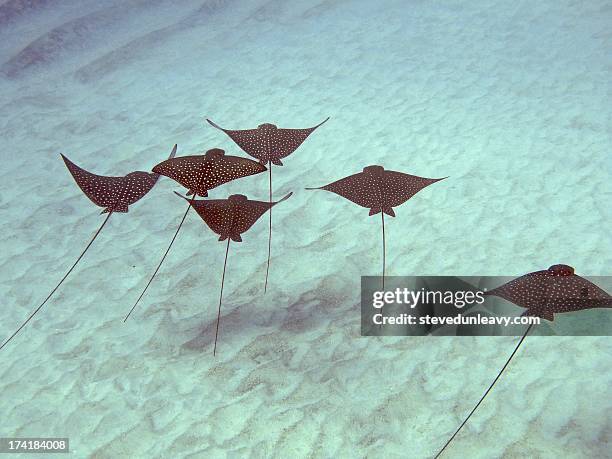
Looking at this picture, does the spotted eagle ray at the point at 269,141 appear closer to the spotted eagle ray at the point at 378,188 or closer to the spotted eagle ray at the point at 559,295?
the spotted eagle ray at the point at 378,188

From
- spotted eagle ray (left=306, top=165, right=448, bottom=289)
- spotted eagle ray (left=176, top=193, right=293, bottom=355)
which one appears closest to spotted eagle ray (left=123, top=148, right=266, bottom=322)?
spotted eagle ray (left=176, top=193, right=293, bottom=355)

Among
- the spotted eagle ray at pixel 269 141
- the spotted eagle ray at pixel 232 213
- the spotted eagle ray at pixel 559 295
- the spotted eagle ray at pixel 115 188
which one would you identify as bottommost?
the spotted eagle ray at pixel 559 295

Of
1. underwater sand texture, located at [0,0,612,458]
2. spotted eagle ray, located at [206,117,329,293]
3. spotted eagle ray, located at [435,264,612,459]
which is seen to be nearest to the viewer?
spotted eagle ray, located at [435,264,612,459]

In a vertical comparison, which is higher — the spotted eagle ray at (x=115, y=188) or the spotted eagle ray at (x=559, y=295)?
the spotted eagle ray at (x=115, y=188)

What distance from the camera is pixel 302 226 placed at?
3.86 metres

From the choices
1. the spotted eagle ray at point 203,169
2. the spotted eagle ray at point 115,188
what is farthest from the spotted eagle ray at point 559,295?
the spotted eagle ray at point 115,188

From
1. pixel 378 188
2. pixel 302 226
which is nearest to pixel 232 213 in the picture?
pixel 378 188

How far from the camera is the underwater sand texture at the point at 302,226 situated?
2629mm

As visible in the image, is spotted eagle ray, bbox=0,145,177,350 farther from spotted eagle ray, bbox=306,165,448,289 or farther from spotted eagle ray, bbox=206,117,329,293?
spotted eagle ray, bbox=306,165,448,289

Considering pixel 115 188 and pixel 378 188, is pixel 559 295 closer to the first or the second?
pixel 378 188

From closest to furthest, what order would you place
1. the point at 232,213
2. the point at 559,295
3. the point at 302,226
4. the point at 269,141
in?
the point at 559,295 → the point at 232,213 → the point at 269,141 → the point at 302,226

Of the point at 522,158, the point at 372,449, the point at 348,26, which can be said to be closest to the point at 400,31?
the point at 348,26

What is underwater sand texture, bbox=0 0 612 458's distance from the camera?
104 inches

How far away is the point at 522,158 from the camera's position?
441cm
